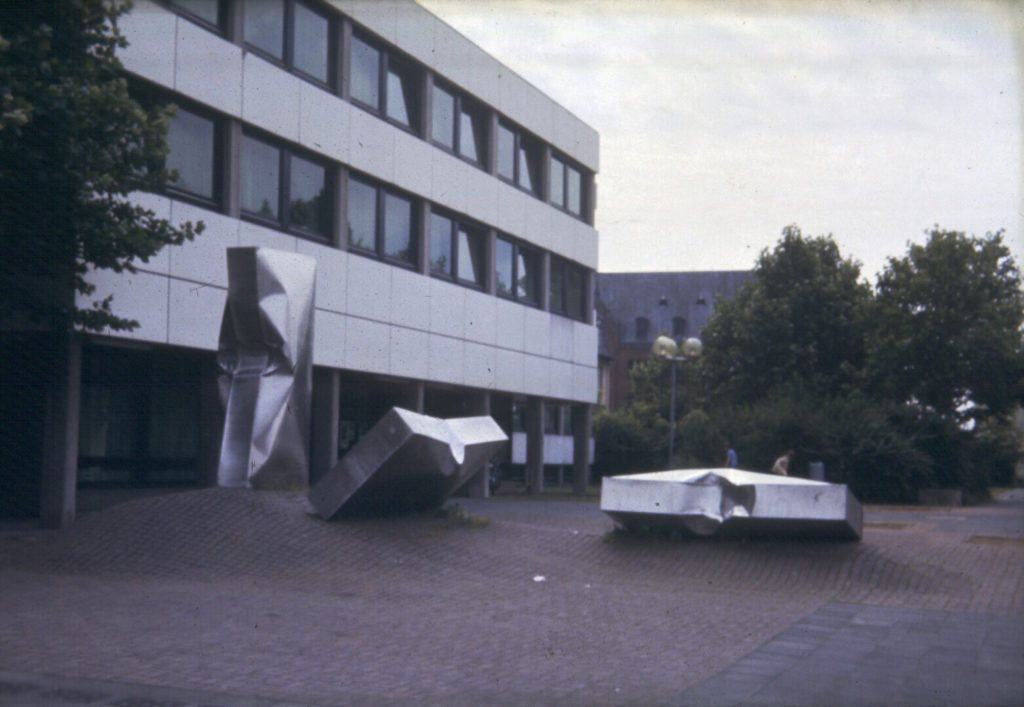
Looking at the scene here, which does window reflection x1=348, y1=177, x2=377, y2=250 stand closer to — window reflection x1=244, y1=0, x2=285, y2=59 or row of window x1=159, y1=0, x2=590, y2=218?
row of window x1=159, y1=0, x2=590, y2=218

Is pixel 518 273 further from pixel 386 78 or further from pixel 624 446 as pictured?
pixel 624 446

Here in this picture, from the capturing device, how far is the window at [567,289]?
3512 cm

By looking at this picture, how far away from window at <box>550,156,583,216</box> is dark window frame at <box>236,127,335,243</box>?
457 inches

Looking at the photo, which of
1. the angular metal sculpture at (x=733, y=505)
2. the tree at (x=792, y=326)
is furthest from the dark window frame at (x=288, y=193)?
the tree at (x=792, y=326)

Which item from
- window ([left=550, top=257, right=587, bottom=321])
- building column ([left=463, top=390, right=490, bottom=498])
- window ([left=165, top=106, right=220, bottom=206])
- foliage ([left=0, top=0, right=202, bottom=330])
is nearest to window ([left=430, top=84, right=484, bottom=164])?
window ([left=550, top=257, right=587, bottom=321])

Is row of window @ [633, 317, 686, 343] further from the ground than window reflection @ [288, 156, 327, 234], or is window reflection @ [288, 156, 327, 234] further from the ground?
row of window @ [633, 317, 686, 343]

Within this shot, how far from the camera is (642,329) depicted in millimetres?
101188

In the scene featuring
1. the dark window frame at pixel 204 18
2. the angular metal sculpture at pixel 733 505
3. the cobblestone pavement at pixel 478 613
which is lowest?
the cobblestone pavement at pixel 478 613

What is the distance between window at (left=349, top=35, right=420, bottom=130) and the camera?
994 inches

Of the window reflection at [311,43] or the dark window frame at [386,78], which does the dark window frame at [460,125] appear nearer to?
the dark window frame at [386,78]

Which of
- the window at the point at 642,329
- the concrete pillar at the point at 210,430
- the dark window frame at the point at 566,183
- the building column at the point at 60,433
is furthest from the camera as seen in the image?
the window at the point at 642,329

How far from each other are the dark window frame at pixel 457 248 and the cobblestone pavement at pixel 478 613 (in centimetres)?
1188

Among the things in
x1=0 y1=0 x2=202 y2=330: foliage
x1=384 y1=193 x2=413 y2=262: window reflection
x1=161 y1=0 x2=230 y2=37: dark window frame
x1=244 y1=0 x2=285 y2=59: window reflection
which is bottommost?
x1=0 y1=0 x2=202 y2=330: foliage

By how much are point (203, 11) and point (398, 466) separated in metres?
10.3
